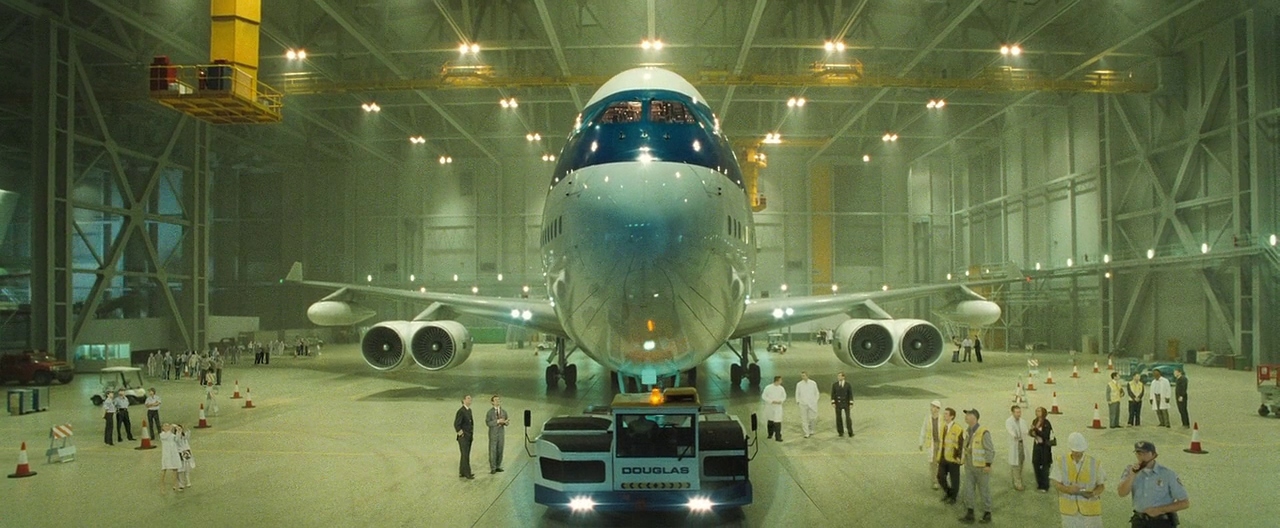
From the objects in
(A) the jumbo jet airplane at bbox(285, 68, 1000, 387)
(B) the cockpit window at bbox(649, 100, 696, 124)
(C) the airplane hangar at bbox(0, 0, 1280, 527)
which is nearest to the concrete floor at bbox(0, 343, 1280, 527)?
(C) the airplane hangar at bbox(0, 0, 1280, 527)

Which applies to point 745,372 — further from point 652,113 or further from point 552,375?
point 652,113

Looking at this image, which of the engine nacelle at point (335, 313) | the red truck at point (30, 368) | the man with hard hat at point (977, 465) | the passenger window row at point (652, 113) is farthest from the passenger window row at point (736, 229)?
the red truck at point (30, 368)

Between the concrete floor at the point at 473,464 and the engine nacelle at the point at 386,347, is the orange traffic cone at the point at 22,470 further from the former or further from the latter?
the engine nacelle at the point at 386,347

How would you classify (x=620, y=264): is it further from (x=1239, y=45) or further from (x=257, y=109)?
(x=1239, y=45)

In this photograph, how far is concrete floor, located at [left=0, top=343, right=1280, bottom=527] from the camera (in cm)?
820

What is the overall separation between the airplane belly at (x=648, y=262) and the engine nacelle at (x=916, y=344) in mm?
8540

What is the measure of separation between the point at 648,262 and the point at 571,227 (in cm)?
137

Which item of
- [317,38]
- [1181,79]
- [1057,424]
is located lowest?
[1057,424]

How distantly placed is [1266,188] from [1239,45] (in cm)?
538

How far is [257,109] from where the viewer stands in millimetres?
21703

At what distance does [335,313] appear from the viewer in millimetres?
21625

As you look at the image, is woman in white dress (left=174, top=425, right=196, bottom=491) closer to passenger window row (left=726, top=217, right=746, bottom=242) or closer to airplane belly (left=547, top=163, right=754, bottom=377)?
airplane belly (left=547, top=163, right=754, bottom=377)

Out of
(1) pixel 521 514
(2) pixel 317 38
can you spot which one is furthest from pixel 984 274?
(1) pixel 521 514

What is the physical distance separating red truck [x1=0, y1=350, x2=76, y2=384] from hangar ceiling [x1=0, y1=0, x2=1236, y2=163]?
11.4 meters
